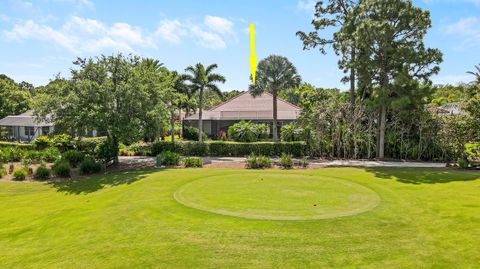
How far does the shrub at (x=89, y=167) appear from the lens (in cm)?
2092

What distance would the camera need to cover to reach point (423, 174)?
57.0 feet

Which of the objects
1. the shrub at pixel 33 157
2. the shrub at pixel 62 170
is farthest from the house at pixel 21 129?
the shrub at pixel 62 170

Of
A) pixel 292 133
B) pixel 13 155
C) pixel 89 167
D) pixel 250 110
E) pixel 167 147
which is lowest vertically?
pixel 89 167

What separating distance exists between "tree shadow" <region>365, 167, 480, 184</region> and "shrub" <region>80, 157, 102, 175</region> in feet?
Result: 54.6

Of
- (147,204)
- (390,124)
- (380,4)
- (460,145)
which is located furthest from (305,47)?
(147,204)

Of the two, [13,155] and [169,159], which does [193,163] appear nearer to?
[169,159]

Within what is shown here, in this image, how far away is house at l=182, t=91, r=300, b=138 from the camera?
4003 centimetres

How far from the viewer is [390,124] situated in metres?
24.2

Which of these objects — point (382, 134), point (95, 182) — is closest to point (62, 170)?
point (95, 182)

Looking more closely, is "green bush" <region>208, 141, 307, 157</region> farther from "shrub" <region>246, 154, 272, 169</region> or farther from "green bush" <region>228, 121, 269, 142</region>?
"shrub" <region>246, 154, 272, 169</region>

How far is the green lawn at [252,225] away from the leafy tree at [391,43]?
30.8 feet

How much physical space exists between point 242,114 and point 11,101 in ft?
125

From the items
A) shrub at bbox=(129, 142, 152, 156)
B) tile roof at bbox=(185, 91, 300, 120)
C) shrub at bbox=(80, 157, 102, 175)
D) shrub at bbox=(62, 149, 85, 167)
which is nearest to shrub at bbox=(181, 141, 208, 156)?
shrub at bbox=(129, 142, 152, 156)

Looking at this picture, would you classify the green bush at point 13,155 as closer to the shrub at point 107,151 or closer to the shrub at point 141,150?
the shrub at point 107,151
